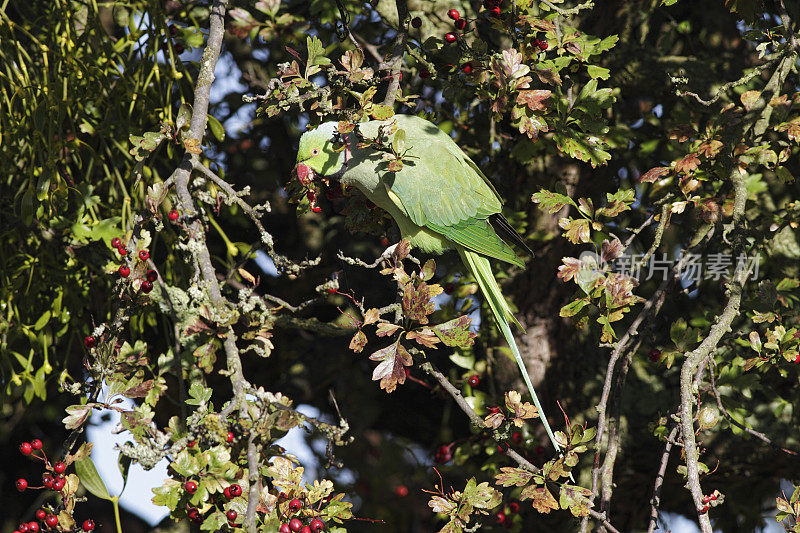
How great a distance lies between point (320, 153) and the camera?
62.3 inches

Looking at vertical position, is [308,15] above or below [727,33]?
above

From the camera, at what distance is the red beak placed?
5.07ft

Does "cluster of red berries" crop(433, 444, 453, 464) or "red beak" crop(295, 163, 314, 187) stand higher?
"red beak" crop(295, 163, 314, 187)

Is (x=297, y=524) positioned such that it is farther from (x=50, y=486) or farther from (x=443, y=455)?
(x=443, y=455)

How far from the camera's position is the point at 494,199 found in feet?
5.51

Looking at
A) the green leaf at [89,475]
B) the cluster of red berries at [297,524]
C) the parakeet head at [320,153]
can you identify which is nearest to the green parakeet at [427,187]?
the parakeet head at [320,153]

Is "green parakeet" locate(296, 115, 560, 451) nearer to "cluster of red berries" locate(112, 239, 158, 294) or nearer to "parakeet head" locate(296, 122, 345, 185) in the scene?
"parakeet head" locate(296, 122, 345, 185)

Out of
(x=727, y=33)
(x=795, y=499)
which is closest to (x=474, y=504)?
(x=795, y=499)

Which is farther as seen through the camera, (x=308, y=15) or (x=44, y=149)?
(x=308, y=15)

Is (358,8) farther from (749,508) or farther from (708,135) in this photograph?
(749,508)

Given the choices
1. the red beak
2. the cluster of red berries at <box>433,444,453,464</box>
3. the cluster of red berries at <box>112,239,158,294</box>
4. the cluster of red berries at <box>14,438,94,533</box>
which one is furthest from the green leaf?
the cluster of red berries at <box>433,444,453,464</box>

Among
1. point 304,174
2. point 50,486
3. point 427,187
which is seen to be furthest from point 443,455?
point 50,486

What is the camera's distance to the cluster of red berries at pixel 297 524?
1.21 meters

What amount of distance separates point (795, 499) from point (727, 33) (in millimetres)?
1763
